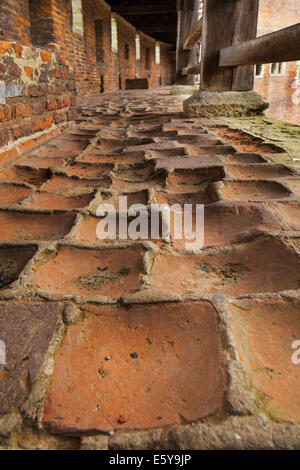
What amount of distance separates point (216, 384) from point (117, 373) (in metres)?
0.19

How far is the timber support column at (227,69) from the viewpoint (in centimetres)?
320

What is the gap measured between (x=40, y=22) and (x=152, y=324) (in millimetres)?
6805

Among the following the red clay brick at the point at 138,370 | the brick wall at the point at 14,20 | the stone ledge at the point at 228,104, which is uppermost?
the brick wall at the point at 14,20

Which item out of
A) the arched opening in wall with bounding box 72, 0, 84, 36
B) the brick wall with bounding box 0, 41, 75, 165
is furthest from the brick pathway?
the arched opening in wall with bounding box 72, 0, 84, 36

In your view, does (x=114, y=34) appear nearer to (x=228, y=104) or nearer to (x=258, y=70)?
(x=258, y=70)

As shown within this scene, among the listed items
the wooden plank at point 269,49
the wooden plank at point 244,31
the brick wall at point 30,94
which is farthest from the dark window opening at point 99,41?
the brick wall at point 30,94

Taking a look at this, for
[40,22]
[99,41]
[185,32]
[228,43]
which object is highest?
[99,41]

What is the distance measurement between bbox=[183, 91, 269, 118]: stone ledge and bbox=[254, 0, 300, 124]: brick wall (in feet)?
48.1

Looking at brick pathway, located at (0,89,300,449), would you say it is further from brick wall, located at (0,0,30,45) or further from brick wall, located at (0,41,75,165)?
brick wall, located at (0,0,30,45)

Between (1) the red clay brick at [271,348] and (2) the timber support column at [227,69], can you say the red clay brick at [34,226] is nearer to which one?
(1) the red clay brick at [271,348]

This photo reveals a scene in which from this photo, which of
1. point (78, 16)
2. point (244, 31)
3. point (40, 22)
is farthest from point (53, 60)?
point (78, 16)

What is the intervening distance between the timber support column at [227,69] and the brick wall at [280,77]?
563 inches

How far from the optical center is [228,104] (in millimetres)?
3232

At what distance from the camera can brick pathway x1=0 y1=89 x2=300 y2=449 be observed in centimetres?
54
